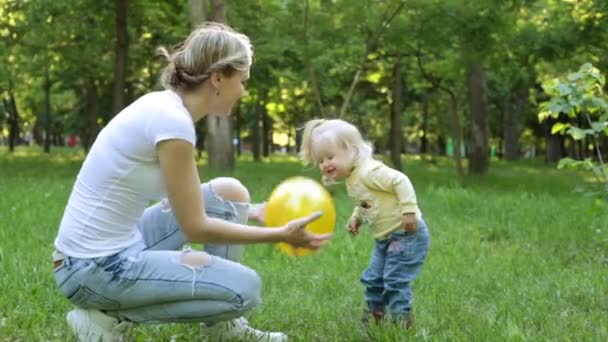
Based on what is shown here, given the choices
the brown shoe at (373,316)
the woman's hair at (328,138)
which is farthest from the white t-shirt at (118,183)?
the brown shoe at (373,316)

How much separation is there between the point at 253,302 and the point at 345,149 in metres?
1.09

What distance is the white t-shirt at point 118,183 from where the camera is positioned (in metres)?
3.04

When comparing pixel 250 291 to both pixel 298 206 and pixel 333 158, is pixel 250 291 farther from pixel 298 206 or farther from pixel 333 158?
pixel 333 158

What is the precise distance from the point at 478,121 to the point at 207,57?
16364mm

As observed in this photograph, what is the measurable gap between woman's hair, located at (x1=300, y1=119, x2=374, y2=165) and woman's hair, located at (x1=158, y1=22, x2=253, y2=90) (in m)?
0.85

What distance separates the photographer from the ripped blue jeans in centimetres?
306

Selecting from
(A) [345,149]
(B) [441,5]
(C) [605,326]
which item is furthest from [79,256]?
(B) [441,5]

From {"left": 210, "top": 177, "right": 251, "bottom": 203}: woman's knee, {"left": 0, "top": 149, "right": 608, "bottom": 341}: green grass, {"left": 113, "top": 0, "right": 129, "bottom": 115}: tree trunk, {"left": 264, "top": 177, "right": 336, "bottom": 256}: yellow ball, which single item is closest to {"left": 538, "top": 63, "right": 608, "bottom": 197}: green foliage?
{"left": 0, "top": 149, "right": 608, "bottom": 341}: green grass

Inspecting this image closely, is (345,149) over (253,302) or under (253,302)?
over

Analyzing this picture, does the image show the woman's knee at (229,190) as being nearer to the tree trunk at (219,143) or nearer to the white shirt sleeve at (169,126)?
the white shirt sleeve at (169,126)

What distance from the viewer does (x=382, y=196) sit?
3977mm

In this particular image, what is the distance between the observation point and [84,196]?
123 inches

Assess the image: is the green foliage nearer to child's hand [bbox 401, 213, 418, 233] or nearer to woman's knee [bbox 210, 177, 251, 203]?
child's hand [bbox 401, 213, 418, 233]

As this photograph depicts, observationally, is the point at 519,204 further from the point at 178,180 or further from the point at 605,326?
the point at 178,180
